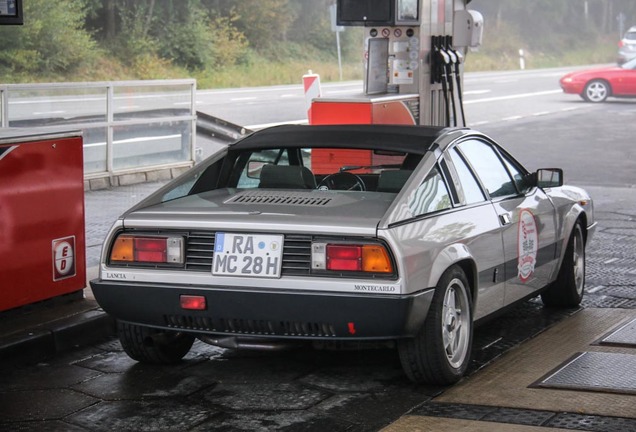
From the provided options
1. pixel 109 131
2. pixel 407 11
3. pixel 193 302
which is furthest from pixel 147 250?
pixel 109 131

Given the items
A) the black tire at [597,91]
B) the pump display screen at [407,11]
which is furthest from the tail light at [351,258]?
the black tire at [597,91]

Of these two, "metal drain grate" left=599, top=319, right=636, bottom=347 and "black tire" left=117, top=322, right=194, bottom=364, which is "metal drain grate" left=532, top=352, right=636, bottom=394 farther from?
"black tire" left=117, top=322, right=194, bottom=364

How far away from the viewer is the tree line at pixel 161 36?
131 feet

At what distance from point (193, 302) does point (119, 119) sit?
1040cm

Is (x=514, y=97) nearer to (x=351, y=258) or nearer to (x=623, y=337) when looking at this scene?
(x=623, y=337)

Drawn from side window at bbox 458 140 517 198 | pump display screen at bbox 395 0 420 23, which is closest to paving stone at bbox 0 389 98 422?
side window at bbox 458 140 517 198

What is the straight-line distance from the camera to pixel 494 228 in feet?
21.4

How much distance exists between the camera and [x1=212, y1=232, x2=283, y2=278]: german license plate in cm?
566

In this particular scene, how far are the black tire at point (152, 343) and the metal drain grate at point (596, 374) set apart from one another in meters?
1.95

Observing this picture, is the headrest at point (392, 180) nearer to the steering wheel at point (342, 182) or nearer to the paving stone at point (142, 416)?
the steering wheel at point (342, 182)

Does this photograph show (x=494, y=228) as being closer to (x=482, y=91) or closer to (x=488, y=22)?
(x=482, y=91)

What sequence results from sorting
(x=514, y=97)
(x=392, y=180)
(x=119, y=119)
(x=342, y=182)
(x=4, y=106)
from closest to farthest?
(x=392, y=180) → (x=342, y=182) → (x=4, y=106) → (x=119, y=119) → (x=514, y=97)

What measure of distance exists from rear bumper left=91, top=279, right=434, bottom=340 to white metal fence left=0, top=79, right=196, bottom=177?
906 cm

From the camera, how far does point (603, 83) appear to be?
36.5 m
